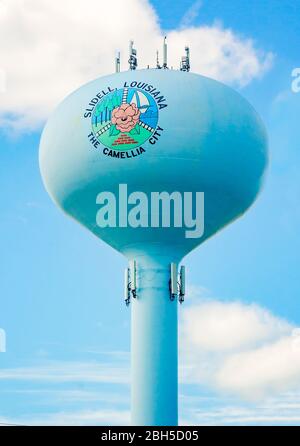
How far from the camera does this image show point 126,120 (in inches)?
565

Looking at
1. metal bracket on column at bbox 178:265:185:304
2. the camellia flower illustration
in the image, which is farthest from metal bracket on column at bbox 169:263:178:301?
the camellia flower illustration

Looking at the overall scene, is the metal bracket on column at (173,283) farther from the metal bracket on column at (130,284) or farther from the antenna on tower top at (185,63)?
the antenna on tower top at (185,63)

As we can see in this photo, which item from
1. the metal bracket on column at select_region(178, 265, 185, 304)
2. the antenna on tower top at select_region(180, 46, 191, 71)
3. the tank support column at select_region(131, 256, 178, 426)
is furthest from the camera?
the antenna on tower top at select_region(180, 46, 191, 71)

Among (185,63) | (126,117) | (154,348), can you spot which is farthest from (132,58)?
(154,348)

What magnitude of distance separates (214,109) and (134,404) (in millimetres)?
5608

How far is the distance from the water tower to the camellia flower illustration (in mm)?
18

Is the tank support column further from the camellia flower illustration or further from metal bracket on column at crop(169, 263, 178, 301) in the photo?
the camellia flower illustration

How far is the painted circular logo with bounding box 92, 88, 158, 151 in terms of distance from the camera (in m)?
14.3

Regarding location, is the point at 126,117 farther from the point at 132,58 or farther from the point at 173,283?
the point at 173,283

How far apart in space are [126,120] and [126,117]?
54mm

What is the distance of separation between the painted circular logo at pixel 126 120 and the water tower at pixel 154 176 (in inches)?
0.7

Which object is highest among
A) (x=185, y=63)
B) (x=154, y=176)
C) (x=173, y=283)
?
(x=185, y=63)
